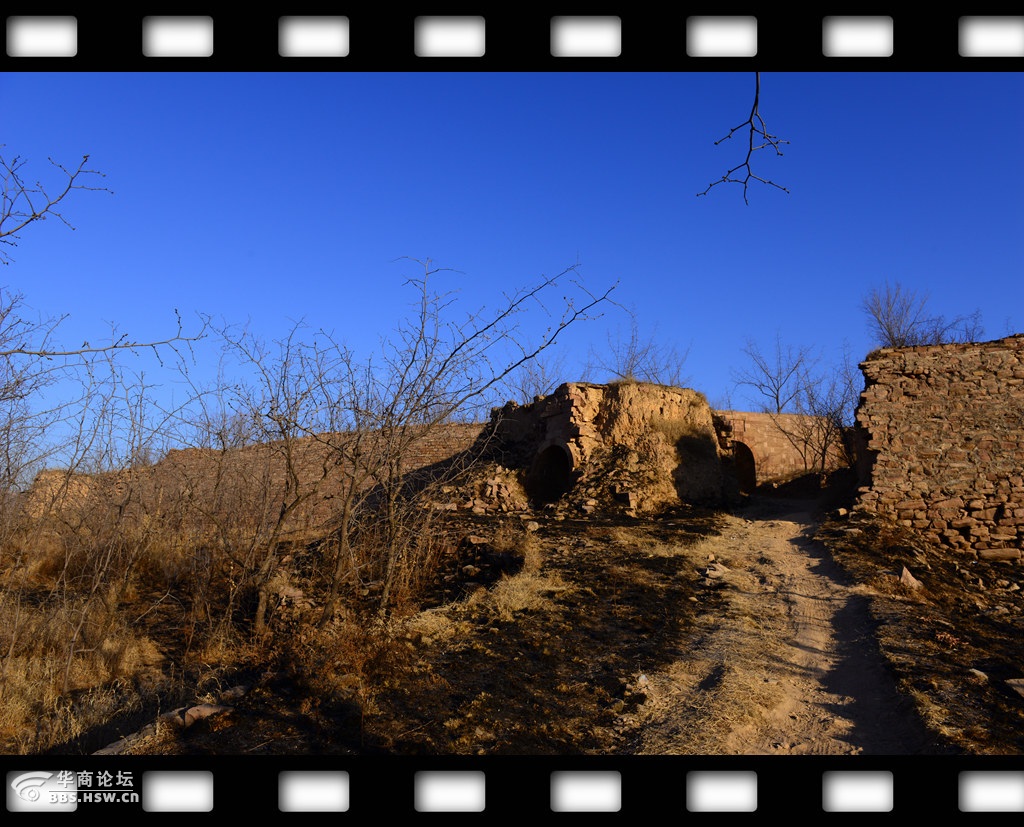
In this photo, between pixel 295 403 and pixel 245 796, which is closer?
pixel 245 796

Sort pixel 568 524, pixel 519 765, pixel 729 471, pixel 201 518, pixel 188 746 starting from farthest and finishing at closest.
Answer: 1. pixel 729 471
2. pixel 568 524
3. pixel 201 518
4. pixel 188 746
5. pixel 519 765

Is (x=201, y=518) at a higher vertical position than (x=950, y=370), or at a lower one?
lower

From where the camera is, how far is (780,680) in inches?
248

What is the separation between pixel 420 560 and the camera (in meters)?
9.70

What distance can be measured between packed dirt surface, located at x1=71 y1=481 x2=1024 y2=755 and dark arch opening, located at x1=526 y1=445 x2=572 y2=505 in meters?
6.00

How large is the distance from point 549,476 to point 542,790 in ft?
46.7

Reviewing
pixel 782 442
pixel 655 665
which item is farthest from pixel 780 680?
pixel 782 442

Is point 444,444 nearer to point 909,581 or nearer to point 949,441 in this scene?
point 949,441

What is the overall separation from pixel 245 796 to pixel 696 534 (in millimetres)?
9623

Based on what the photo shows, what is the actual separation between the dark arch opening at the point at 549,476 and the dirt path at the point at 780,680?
711 cm

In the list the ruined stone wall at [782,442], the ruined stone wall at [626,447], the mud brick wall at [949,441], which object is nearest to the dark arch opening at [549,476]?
the ruined stone wall at [626,447]

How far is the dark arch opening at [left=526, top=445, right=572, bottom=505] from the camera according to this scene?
1677cm

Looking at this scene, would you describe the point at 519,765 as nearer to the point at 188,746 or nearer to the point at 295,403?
the point at 188,746

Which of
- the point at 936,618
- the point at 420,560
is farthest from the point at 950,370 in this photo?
the point at 420,560
